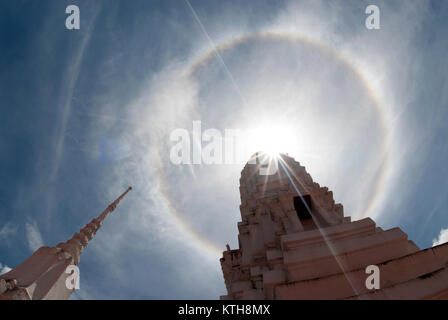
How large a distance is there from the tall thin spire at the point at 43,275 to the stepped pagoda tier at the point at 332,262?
1233 cm

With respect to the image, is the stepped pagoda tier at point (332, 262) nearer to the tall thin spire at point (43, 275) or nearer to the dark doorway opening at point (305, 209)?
the dark doorway opening at point (305, 209)

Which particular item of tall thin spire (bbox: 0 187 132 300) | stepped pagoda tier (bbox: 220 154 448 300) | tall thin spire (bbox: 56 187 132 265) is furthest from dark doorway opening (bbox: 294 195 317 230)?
tall thin spire (bbox: 56 187 132 265)

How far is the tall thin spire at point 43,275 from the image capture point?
1526 cm

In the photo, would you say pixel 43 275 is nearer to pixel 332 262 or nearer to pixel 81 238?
pixel 81 238

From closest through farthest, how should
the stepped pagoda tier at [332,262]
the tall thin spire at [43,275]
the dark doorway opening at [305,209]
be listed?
the stepped pagoda tier at [332,262], the tall thin spire at [43,275], the dark doorway opening at [305,209]

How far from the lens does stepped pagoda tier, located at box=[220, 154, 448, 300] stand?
31.5ft

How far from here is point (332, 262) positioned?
39.7ft

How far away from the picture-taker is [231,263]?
771 inches

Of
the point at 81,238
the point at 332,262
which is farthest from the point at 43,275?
the point at 332,262

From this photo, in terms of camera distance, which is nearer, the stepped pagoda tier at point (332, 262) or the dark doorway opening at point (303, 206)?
the stepped pagoda tier at point (332, 262)

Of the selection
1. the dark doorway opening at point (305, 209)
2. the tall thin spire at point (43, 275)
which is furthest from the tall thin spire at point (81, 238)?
the dark doorway opening at point (305, 209)

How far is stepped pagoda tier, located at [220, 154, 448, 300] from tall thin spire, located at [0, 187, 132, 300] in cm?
1233
